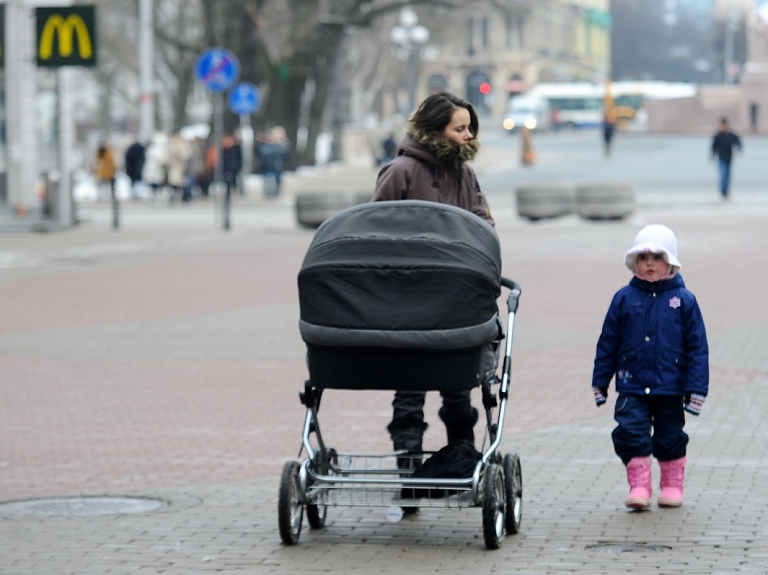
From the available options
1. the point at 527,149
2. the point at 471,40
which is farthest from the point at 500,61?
the point at 527,149

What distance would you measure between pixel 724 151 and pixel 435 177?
92.5 feet

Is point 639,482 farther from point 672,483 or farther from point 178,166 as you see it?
point 178,166

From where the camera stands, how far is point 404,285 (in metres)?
5.82

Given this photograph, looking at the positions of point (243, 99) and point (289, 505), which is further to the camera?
point (243, 99)

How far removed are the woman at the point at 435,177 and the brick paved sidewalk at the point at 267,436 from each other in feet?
1.25

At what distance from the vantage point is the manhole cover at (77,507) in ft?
22.7

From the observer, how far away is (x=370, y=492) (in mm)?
6094

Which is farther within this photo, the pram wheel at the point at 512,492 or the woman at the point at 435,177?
the woman at the point at 435,177

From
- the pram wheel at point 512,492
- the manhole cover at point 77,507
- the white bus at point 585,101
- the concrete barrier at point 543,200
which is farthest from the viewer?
the white bus at point 585,101

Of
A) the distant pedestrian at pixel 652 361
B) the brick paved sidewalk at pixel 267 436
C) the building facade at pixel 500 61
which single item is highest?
the building facade at pixel 500 61

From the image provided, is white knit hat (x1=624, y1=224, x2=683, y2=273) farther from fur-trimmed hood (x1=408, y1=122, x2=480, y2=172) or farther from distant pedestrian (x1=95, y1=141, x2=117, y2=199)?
distant pedestrian (x1=95, y1=141, x2=117, y2=199)

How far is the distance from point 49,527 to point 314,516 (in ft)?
3.60

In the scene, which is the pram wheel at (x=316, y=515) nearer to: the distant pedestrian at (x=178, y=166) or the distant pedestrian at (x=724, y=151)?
the distant pedestrian at (x=724, y=151)

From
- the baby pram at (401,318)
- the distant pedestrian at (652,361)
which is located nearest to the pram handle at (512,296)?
the baby pram at (401,318)
